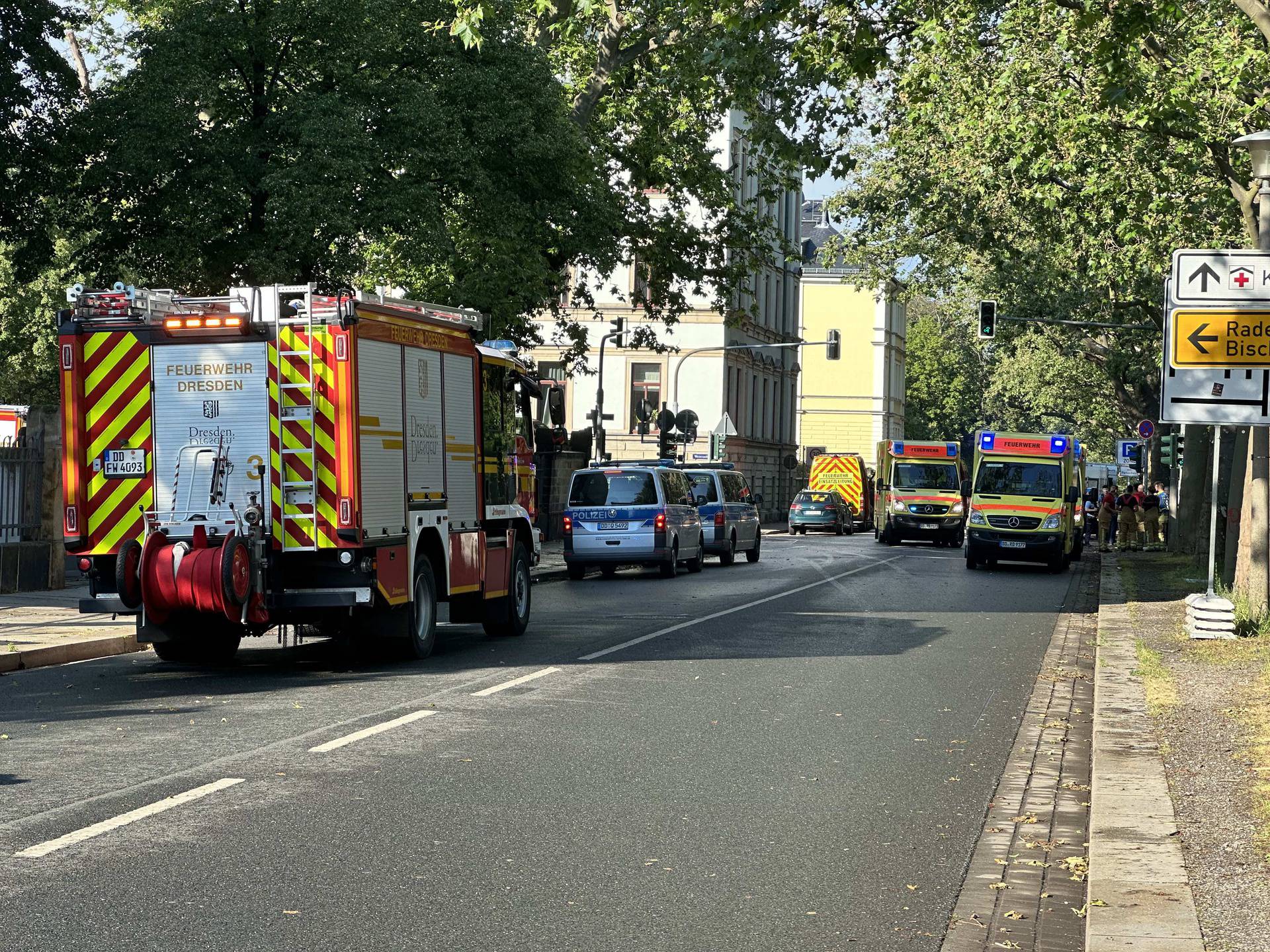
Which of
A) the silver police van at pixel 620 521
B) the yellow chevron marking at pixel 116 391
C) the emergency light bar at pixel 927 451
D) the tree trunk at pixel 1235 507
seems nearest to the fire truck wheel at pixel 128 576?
the yellow chevron marking at pixel 116 391

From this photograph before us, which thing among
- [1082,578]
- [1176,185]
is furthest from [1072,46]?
[1082,578]

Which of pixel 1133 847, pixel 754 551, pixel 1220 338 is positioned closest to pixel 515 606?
pixel 1220 338

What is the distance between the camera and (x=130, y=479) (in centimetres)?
1393

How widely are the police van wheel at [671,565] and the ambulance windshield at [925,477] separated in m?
18.4

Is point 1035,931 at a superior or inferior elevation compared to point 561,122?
inferior

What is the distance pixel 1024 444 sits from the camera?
118 ft

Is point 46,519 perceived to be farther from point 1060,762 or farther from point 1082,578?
point 1082,578

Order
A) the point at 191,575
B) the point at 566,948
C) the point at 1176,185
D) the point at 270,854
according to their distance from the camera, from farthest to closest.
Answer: the point at 1176,185
the point at 191,575
the point at 270,854
the point at 566,948

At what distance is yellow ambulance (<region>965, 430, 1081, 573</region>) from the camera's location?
33875mm

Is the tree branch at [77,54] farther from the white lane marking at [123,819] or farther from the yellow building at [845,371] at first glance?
the yellow building at [845,371]

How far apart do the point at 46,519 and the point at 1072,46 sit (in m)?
14.3

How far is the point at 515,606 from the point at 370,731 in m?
7.04

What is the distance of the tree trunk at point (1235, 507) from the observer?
20.8 meters

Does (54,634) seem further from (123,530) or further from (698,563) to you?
(698,563)
